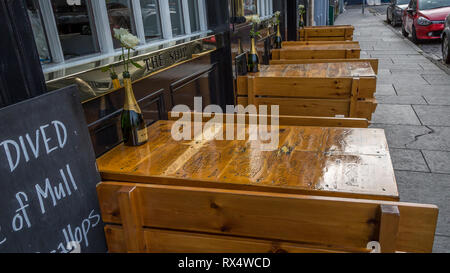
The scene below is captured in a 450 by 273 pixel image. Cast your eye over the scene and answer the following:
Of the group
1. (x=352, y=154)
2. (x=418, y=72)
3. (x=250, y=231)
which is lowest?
(x=418, y=72)

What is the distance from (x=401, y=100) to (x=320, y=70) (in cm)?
296

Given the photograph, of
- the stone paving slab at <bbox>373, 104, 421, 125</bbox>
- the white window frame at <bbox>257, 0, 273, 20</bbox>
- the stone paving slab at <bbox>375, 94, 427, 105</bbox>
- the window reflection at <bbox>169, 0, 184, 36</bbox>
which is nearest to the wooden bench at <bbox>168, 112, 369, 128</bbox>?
the window reflection at <bbox>169, 0, 184, 36</bbox>

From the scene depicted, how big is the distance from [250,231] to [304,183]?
0.31m

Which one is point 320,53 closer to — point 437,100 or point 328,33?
point 437,100

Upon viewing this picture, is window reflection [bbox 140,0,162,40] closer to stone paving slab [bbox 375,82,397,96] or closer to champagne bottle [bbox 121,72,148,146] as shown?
champagne bottle [bbox 121,72,148,146]

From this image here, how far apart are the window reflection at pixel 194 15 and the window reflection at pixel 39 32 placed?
6.02 ft

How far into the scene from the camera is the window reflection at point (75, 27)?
190cm

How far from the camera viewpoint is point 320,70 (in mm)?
4160

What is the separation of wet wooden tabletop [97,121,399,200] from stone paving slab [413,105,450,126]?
370cm

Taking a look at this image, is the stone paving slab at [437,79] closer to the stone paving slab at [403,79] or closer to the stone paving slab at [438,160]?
the stone paving slab at [403,79]
